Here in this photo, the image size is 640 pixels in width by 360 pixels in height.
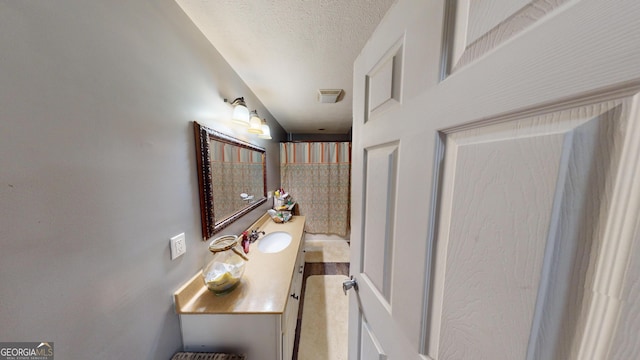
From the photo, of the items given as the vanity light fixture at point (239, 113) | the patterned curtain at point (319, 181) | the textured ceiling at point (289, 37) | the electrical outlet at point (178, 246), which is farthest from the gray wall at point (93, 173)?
the patterned curtain at point (319, 181)

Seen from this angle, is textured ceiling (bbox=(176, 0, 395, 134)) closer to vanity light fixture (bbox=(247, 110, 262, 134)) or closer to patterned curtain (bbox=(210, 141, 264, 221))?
vanity light fixture (bbox=(247, 110, 262, 134))

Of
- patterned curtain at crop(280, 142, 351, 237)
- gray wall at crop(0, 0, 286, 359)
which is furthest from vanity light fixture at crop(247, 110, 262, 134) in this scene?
patterned curtain at crop(280, 142, 351, 237)

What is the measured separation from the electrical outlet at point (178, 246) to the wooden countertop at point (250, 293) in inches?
6.5

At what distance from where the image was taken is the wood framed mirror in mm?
973

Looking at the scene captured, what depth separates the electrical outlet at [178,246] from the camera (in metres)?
0.80

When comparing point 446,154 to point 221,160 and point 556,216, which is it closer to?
point 556,216

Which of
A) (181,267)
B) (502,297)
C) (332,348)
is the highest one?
(502,297)

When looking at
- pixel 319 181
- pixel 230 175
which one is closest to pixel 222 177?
pixel 230 175

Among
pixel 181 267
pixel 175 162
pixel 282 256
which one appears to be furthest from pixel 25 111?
pixel 282 256

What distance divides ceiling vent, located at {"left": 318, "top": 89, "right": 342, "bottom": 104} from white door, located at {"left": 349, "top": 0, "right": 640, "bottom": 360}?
1174 mm

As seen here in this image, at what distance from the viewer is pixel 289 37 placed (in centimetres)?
101

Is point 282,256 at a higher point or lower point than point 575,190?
lower

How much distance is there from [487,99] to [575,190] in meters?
0.16

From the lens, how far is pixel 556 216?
229mm
